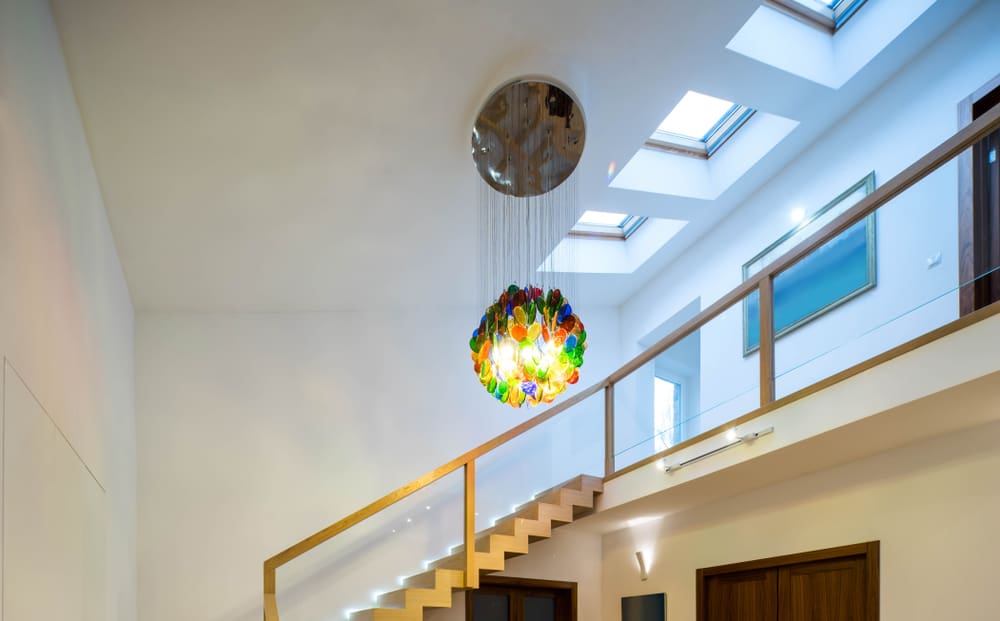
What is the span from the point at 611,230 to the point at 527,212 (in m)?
2.70

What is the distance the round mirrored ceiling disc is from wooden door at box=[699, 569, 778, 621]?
3386 mm

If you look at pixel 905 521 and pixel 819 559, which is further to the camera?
pixel 819 559

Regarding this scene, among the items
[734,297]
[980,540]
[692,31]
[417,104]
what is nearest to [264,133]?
[417,104]

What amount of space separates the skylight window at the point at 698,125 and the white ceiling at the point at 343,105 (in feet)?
1.43

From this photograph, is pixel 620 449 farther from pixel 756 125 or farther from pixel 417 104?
pixel 417 104

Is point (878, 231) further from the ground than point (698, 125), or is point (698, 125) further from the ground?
point (698, 125)

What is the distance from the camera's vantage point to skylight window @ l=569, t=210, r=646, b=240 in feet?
29.4

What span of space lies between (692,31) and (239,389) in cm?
519

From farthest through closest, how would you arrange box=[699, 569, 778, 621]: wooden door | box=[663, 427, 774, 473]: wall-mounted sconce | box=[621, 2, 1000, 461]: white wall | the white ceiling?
box=[699, 569, 778, 621]: wooden door < box=[663, 427, 774, 473]: wall-mounted sconce < box=[621, 2, 1000, 461]: white wall < the white ceiling

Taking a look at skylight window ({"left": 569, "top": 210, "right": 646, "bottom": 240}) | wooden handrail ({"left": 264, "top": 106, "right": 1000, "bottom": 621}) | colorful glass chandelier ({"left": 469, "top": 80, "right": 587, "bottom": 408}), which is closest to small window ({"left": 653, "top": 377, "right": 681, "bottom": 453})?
wooden handrail ({"left": 264, "top": 106, "right": 1000, "bottom": 621})

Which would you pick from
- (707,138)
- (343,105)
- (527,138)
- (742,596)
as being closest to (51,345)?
(343,105)

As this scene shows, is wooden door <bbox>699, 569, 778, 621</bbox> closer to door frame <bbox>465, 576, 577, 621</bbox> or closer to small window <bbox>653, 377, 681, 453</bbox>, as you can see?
small window <bbox>653, 377, 681, 453</bbox>

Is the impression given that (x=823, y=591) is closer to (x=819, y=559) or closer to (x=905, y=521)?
(x=819, y=559)

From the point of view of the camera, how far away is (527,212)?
263 inches
